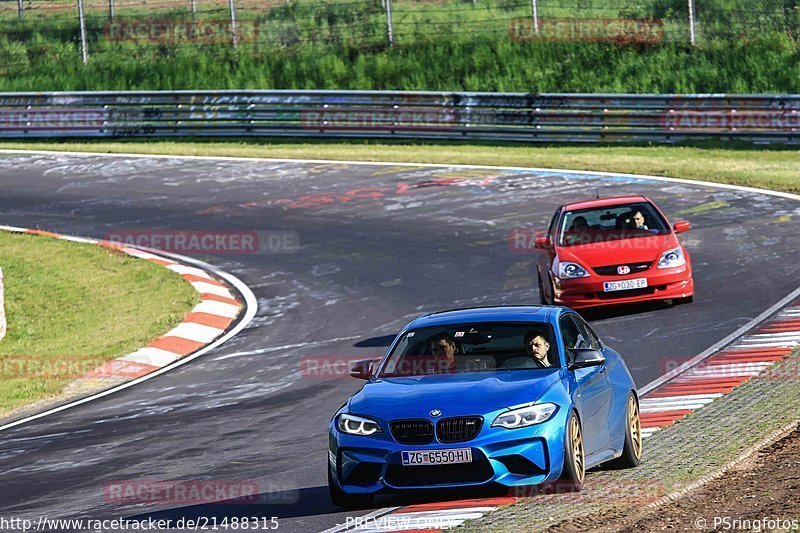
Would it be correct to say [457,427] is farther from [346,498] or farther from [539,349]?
[539,349]

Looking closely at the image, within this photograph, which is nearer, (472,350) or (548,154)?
(472,350)

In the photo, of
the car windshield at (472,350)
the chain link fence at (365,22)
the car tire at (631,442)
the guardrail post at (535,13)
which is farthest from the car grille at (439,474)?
the guardrail post at (535,13)

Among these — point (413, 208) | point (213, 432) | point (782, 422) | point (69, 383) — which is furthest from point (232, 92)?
point (782, 422)

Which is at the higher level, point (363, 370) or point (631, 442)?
point (363, 370)

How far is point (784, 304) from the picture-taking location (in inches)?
631

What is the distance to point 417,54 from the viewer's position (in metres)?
37.4

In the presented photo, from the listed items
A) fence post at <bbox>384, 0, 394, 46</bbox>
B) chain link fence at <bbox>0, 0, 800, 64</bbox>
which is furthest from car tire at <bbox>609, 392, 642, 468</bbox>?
fence post at <bbox>384, 0, 394, 46</bbox>

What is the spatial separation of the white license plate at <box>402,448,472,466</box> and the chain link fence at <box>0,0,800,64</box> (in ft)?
89.3

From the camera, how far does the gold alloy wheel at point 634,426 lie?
970 cm

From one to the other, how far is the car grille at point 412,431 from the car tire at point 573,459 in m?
0.84

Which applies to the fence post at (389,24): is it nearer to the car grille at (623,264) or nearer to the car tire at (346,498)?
the car grille at (623,264)

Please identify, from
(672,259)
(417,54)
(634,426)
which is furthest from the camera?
(417,54)

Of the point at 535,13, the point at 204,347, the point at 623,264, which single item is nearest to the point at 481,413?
the point at 623,264

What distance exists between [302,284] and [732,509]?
41.1 feet
